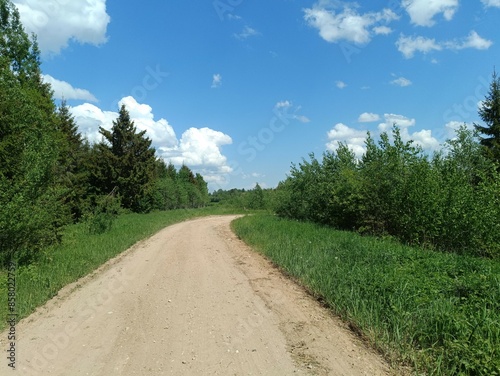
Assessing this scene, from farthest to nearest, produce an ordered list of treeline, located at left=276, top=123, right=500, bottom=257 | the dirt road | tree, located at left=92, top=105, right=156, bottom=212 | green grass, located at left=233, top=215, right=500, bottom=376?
1. tree, located at left=92, top=105, right=156, bottom=212
2. treeline, located at left=276, top=123, right=500, bottom=257
3. the dirt road
4. green grass, located at left=233, top=215, right=500, bottom=376

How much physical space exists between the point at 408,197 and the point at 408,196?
0.26 ft

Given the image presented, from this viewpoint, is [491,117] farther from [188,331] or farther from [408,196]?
[188,331]

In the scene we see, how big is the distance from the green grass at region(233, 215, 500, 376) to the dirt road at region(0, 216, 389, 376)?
1.22ft

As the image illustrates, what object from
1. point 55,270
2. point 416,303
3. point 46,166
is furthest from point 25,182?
point 416,303

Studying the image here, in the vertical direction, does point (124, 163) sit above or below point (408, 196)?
above

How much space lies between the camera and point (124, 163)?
4003 centimetres

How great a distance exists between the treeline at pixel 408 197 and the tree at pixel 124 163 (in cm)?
2584

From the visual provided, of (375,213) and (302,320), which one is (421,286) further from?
(375,213)

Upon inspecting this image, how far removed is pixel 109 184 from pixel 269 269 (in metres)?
36.4

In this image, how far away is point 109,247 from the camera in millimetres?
12477

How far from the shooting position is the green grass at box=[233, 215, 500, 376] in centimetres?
381

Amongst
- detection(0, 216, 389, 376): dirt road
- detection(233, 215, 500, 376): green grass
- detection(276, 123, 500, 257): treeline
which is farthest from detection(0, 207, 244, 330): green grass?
detection(276, 123, 500, 257): treeline

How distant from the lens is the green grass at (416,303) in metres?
3.81

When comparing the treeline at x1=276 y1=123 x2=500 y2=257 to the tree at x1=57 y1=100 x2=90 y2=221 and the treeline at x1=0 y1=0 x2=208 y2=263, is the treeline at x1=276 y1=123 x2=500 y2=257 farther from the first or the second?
the tree at x1=57 y1=100 x2=90 y2=221
